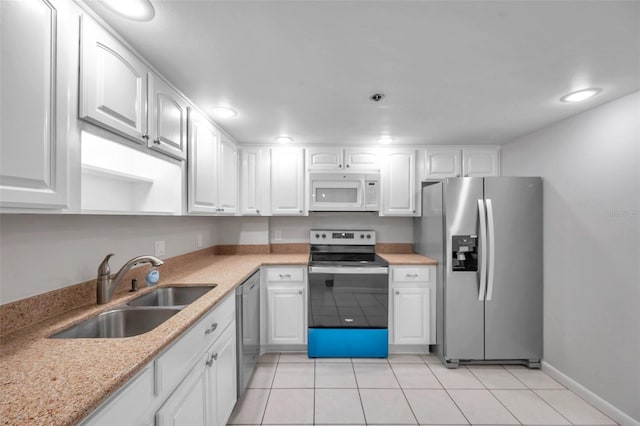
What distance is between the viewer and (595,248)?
196cm

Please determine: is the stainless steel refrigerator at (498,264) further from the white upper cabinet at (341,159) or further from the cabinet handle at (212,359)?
the cabinet handle at (212,359)

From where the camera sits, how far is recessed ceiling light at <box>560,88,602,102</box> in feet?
5.61

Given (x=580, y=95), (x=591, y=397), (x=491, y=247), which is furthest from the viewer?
(x=491, y=247)

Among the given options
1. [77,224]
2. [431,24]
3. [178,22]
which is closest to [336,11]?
[431,24]

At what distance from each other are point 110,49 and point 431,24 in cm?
137

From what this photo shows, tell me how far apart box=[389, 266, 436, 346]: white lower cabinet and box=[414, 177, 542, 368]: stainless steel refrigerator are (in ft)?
0.91

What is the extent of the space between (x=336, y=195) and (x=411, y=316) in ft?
4.79

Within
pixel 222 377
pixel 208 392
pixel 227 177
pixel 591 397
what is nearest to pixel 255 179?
pixel 227 177

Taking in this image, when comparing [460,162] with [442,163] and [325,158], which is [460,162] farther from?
[325,158]

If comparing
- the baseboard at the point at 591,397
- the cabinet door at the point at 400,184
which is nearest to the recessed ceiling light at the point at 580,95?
the cabinet door at the point at 400,184

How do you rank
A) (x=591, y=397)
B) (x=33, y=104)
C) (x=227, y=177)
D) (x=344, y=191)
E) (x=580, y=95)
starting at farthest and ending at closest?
(x=344, y=191)
(x=227, y=177)
(x=591, y=397)
(x=580, y=95)
(x=33, y=104)

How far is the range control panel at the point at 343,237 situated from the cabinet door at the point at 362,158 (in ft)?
2.58

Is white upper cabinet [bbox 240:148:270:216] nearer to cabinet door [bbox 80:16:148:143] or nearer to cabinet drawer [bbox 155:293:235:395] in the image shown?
Result: cabinet drawer [bbox 155:293:235:395]

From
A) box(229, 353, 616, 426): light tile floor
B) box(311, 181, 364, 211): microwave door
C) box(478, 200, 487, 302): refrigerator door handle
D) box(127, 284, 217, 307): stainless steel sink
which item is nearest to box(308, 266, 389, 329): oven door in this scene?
box(229, 353, 616, 426): light tile floor
